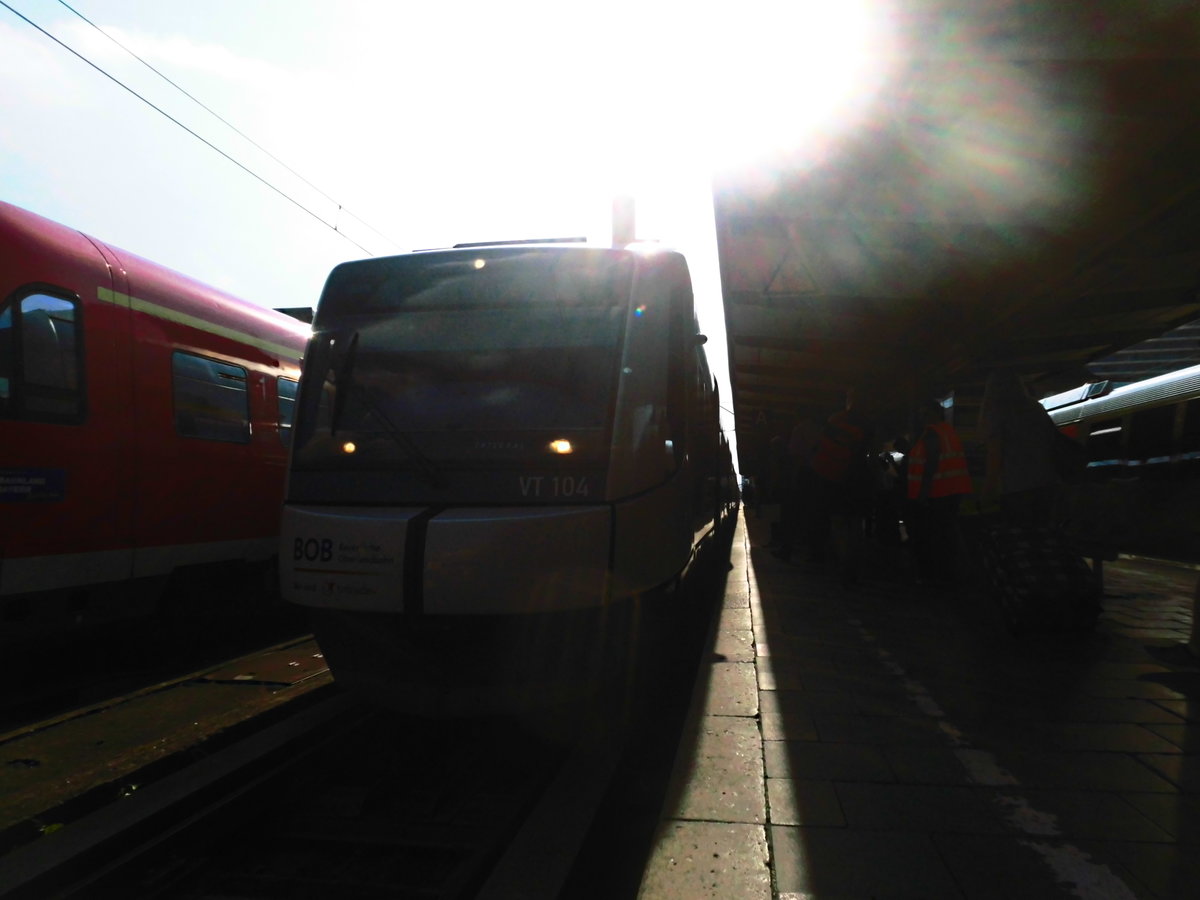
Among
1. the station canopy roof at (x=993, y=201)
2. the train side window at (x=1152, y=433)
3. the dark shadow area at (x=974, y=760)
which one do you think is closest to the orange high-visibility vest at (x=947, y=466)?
the dark shadow area at (x=974, y=760)

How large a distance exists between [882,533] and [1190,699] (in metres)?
6.92

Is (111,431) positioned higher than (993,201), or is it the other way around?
(993,201)

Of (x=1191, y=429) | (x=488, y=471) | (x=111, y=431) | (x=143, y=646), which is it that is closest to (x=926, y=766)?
(x=488, y=471)

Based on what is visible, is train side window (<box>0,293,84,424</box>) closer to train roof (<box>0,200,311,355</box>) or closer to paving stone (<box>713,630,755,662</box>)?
train roof (<box>0,200,311,355</box>)

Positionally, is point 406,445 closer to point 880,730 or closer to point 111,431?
point 880,730

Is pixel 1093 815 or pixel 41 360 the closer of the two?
pixel 1093 815

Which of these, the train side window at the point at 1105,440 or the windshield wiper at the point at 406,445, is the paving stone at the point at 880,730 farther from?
the train side window at the point at 1105,440

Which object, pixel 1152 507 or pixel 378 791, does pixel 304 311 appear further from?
pixel 1152 507

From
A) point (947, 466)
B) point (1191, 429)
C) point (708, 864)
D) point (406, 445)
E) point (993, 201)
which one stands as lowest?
point (708, 864)

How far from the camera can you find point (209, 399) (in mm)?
7047

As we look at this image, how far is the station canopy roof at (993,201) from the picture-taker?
605cm

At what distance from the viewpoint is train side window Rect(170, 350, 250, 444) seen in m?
6.67

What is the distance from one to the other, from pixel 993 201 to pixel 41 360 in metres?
7.83

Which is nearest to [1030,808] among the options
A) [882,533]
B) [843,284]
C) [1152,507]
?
[882,533]
